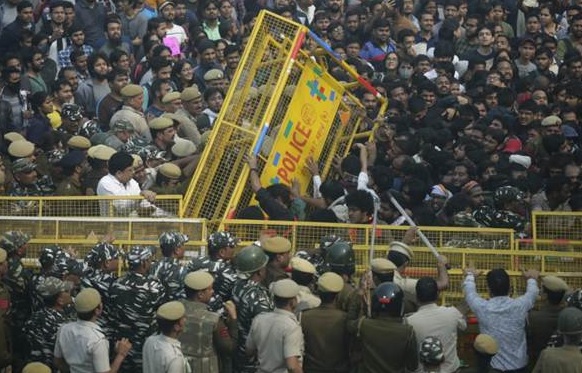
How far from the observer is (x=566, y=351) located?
14.9m

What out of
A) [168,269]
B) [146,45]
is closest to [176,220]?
[168,269]

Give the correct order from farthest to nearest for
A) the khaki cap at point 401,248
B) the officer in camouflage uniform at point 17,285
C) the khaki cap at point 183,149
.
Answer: the khaki cap at point 183,149 → the officer in camouflage uniform at point 17,285 → the khaki cap at point 401,248

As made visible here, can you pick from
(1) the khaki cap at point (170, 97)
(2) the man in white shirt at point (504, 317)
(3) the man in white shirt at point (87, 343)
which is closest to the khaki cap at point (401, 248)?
(2) the man in white shirt at point (504, 317)

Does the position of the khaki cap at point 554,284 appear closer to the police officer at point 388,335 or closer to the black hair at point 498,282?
the black hair at point 498,282

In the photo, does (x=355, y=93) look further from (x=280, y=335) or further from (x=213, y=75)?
(x=280, y=335)

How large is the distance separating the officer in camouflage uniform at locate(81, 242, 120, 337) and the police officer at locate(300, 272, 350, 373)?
1.93 meters

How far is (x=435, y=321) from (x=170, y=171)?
4.53 metres

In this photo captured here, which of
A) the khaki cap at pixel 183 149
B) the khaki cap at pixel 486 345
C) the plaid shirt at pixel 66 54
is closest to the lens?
the khaki cap at pixel 486 345

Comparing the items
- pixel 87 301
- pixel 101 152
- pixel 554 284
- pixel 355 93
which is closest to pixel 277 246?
pixel 87 301

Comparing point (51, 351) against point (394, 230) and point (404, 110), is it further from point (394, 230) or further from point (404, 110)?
point (404, 110)

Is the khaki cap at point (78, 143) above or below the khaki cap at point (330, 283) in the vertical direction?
above

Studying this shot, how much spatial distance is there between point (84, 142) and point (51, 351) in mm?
4371

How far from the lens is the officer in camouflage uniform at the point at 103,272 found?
52.4ft

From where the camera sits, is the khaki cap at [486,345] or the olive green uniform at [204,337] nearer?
the khaki cap at [486,345]
